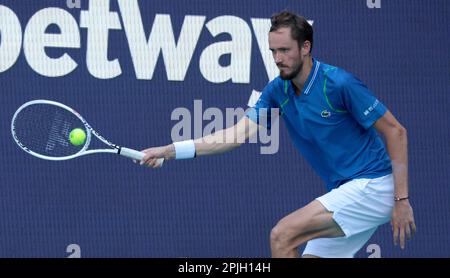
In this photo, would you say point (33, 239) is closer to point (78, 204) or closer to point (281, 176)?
point (78, 204)

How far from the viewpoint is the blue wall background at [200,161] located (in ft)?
25.9

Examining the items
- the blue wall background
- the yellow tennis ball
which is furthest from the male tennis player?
the blue wall background

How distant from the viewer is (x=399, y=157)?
653 cm

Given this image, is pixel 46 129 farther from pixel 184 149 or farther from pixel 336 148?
pixel 336 148

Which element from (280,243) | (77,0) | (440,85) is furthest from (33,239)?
(440,85)

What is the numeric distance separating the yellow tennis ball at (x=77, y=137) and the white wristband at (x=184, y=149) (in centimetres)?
61

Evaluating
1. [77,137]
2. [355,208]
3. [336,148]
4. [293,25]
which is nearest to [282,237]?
[355,208]

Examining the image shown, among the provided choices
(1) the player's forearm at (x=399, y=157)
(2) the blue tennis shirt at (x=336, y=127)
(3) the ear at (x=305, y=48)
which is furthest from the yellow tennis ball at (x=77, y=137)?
(1) the player's forearm at (x=399, y=157)

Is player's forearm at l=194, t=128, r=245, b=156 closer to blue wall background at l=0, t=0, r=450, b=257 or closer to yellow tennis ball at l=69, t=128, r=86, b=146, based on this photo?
yellow tennis ball at l=69, t=128, r=86, b=146

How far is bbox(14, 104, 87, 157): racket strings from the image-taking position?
292 inches

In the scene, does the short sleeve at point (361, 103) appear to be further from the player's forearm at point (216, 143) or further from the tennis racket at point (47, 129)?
the tennis racket at point (47, 129)

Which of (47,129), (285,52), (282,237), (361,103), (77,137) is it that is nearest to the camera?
(282,237)

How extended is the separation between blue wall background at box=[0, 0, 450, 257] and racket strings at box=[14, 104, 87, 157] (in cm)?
35

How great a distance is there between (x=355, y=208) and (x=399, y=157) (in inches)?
13.5
